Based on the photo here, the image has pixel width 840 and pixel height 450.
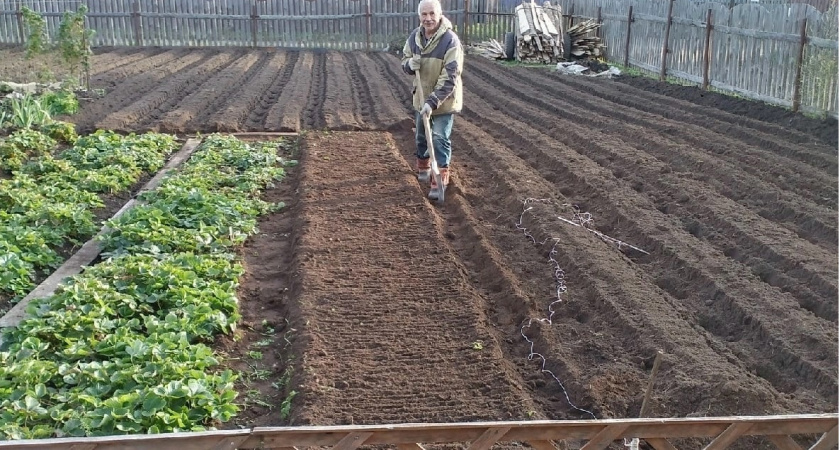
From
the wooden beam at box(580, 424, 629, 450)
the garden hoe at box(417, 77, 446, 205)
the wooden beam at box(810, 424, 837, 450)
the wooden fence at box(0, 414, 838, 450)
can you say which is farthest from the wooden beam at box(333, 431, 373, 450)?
the garden hoe at box(417, 77, 446, 205)

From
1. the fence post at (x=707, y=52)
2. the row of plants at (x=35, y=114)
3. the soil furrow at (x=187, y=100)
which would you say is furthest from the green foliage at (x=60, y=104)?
the fence post at (x=707, y=52)

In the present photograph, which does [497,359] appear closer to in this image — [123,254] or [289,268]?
[289,268]

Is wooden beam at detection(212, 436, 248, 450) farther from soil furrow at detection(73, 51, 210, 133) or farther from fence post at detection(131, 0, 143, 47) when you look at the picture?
fence post at detection(131, 0, 143, 47)

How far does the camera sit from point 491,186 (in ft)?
28.7

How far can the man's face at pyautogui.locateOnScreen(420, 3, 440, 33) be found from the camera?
25.6 ft

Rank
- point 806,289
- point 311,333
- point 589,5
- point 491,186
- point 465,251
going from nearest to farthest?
point 311,333 → point 806,289 → point 465,251 → point 491,186 → point 589,5

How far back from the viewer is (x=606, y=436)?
3020mm

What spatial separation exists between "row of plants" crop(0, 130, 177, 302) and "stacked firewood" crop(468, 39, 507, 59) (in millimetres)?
13059

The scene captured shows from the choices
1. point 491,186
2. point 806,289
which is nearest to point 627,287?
point 806,289

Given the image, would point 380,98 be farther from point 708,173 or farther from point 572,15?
point 572,15

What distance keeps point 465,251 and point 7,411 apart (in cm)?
377

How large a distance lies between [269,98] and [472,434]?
1296 centimetres

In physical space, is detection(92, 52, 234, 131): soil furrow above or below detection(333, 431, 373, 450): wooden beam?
below

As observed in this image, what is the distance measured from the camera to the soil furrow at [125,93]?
12.1m
